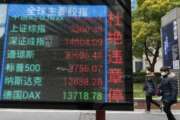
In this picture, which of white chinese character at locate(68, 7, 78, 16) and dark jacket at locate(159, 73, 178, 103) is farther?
dark jacket at locate(159, 73, 178, 103)

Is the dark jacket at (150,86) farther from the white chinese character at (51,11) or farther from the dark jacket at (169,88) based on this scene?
the white chinese character at (51,11)

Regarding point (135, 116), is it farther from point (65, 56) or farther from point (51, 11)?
point (51, 11)

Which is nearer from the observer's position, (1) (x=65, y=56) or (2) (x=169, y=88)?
(1) (x=65, y=56)

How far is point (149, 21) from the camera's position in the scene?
152ft

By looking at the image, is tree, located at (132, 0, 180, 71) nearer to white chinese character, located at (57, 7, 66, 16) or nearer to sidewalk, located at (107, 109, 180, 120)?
sidewalk, located at (107, 109, 180, 120)

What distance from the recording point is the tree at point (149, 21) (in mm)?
45562

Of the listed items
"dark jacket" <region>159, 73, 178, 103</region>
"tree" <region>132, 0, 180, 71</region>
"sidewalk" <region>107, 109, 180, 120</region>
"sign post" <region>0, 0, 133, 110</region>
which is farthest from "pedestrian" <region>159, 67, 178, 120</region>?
"tree" <region>132, 0, 180, 71</region>

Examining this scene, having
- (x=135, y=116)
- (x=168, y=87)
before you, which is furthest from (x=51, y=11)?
(x=135, y=116)

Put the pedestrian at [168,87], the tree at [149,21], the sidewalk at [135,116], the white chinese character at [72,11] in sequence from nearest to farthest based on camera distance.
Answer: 1. the white chinese character at [72,11]
2. the pedestrian at [168,87]
3. the sidewalk at [135,116]
4. the tree at [149,21]

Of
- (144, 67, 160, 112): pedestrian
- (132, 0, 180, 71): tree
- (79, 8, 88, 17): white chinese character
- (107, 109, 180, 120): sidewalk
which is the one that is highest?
(132, 0, 180, 71): tree

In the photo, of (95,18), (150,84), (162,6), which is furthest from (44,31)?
(162,6)

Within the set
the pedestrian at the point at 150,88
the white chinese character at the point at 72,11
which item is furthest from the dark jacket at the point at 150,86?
the white chinese character at the point at 72,11

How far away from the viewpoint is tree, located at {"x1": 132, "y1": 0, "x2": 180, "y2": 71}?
45.6 m

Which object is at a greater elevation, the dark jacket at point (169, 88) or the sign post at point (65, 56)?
the sign post at point (65, 56)
